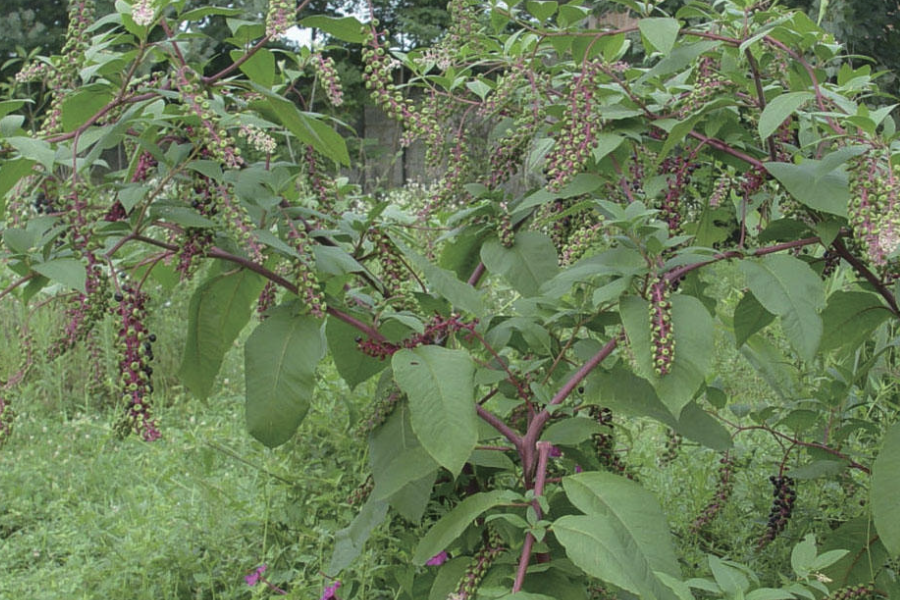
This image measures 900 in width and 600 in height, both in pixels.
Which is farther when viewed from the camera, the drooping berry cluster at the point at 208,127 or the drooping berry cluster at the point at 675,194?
the drooping berry cluster at the point at 675,194

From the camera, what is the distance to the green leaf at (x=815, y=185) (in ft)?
5.27

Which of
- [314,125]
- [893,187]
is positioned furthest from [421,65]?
[893,187]

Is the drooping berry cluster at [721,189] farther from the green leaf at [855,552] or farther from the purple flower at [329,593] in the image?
the purple flower at [329,593]

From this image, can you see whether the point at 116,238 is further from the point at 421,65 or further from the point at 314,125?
the point at 421,65

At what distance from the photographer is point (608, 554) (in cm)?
137

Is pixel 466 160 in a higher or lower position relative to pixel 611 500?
higher

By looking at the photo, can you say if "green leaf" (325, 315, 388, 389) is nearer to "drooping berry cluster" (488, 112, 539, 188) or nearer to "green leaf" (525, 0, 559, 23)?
"drooping berry cluster" (488, 112, 539, 188)

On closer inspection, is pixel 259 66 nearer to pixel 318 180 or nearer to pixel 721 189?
pixel 318 180

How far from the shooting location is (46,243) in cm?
151

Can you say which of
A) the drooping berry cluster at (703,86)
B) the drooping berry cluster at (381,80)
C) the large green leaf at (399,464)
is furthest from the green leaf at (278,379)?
the drooping berry cluster at (703,86)

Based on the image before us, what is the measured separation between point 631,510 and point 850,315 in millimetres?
820

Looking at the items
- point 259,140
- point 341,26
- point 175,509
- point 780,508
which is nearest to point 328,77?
point 341,26

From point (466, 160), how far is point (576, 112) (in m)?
0.38

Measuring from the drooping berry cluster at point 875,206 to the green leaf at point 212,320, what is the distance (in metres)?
1.15
